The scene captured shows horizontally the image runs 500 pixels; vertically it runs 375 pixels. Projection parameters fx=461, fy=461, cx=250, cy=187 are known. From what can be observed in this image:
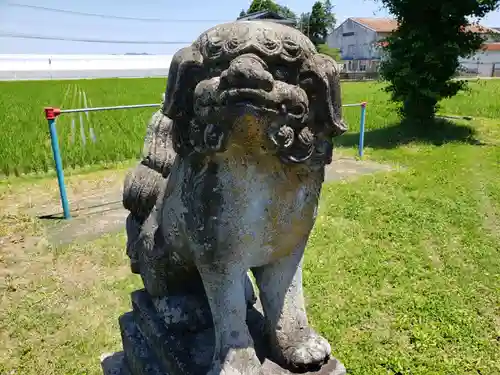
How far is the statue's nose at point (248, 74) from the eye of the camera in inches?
38.0

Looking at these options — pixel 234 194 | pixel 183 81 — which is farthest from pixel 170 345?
pixel 183 81

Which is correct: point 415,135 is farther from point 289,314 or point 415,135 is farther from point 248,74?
point 248,74

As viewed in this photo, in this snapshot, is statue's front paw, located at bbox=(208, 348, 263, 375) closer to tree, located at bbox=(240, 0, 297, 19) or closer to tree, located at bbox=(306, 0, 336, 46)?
tree, located at bbox=(240, 0, 297, 19)

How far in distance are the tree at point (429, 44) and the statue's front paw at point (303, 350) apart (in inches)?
306

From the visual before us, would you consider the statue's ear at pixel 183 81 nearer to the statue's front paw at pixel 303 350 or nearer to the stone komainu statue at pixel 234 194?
the stone komainu statue at pixel 234 194

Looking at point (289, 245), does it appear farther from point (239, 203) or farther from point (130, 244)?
point (130, 244)

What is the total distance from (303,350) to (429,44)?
26.4 ft

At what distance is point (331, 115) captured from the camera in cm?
112

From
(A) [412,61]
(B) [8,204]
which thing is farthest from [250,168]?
(A) [412,61]

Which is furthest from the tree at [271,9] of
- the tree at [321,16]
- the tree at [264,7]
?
the tree at [321,16]

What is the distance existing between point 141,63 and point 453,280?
5611cm

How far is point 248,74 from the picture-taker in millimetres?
962

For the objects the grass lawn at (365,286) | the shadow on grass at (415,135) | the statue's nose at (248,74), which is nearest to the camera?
the statue's nose at (248,74)

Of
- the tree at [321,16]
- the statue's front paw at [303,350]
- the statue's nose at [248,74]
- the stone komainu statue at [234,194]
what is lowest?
the statue's front paw at [303,350]
